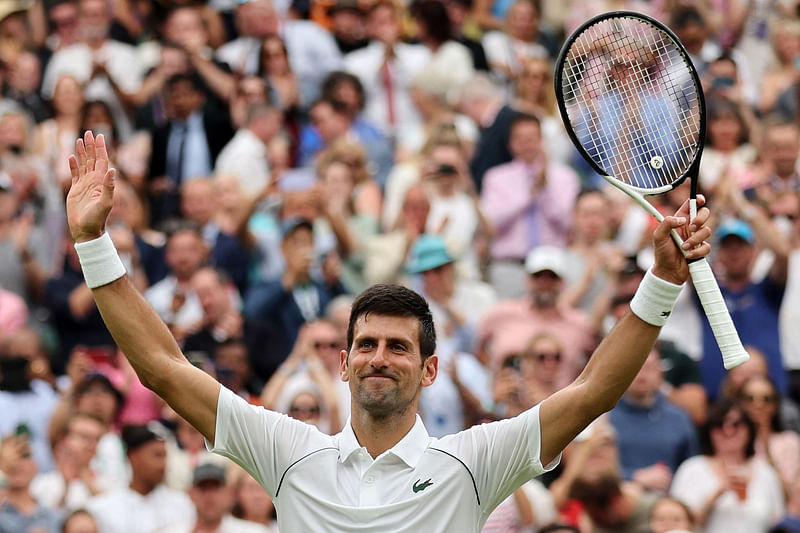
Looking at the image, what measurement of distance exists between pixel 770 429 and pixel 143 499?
3786mm

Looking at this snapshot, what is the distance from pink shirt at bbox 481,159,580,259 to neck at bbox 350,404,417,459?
7416mm

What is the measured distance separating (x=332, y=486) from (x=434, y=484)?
0.31 meters

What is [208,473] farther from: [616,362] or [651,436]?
[616,362]

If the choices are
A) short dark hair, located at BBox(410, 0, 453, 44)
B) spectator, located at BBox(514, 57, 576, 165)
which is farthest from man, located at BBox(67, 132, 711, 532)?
short dark hair, located at BBox(410, 0, 453, 44)

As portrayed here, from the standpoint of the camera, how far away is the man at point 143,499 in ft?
31.9

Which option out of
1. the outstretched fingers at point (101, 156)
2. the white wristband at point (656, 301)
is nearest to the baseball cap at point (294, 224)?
the outstretched fingers at point (101, 156)

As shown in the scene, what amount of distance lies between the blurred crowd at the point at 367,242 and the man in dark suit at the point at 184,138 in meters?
0.02

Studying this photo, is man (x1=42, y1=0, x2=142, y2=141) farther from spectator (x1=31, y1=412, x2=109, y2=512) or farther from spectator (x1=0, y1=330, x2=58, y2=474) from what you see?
spectator (x1=31, y1=412, x2=109, y2=512)

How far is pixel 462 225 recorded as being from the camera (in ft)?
41.1

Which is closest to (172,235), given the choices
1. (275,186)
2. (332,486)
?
(275,186)

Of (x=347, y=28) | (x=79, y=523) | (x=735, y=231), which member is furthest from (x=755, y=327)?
(x=347, y=28)

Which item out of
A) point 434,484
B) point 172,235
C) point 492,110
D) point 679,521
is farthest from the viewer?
point 492,110

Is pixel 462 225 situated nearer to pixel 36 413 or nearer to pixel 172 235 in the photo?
pixel 172 235

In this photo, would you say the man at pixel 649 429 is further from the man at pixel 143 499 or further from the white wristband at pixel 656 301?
the white wristband at pixel 656 301
